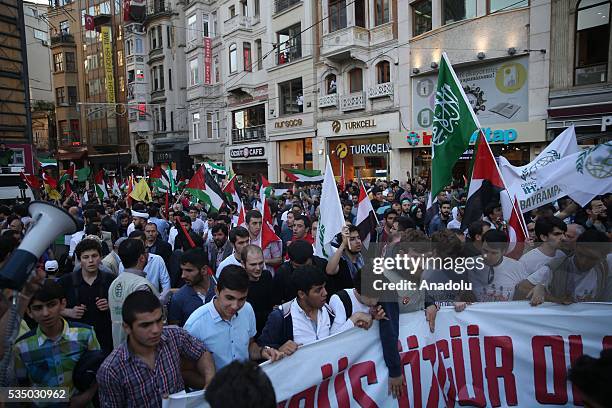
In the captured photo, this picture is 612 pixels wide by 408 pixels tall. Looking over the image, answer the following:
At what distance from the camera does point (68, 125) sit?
154ft

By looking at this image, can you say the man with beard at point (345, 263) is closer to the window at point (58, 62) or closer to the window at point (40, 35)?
Result: the window at point (40, 35)

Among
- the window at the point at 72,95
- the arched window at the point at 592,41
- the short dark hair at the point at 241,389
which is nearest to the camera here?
the short dark hair at the point at 241,389

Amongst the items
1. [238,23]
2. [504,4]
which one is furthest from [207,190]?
[238,23]

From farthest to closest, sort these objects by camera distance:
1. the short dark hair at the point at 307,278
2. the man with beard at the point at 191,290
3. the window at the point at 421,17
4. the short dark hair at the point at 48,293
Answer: the window at the point at 421,17, the man with beard at the point at 191,290, the short dark hair at the point at 307,278, the short dark hair at the point at 48,293

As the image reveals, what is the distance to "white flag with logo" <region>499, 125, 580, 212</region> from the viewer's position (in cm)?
575

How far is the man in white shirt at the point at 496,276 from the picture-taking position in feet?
12.5

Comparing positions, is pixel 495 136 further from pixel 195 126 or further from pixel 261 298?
pixel 195 126

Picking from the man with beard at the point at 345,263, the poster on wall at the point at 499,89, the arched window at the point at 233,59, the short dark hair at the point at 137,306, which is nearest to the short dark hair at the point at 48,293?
the short dark hair at the point at 137,306

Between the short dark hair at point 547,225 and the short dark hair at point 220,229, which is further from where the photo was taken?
the short dark hair at point 220,229

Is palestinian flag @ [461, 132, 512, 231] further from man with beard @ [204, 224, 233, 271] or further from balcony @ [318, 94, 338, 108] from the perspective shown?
balcony @ [318, 94, 338, 108]

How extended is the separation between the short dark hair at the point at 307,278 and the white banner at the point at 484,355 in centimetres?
51

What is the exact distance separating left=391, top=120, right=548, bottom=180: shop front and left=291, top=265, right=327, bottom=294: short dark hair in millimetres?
11766

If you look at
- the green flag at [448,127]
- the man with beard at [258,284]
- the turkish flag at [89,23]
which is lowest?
the man with beard at [258,284]

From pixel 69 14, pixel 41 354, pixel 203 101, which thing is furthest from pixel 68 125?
pixel 41 354
